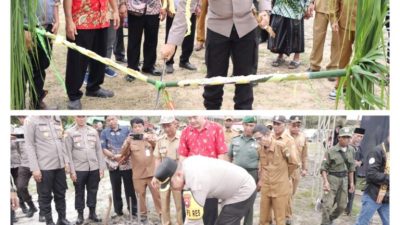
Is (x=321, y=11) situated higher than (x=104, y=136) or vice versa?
(x=321, y=11)

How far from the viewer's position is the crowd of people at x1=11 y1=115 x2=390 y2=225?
10.9 ft

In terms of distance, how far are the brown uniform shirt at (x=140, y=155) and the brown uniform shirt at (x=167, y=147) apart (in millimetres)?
41

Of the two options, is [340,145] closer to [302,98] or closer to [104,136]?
[302,98]

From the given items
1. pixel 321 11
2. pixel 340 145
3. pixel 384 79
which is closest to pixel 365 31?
pixel 384 79

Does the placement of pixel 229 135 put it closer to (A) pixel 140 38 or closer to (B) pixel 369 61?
(A) pixel 140 38

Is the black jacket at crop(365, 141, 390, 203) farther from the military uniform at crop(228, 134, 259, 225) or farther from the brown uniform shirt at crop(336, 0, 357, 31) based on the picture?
the military uniform at crop(228, 134, 259, 225)

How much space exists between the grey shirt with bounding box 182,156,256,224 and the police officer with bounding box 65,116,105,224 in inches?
28.2

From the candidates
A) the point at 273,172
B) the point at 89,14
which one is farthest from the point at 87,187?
the point at 273,172

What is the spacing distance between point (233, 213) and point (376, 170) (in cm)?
81

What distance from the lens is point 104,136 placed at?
3.78 metres

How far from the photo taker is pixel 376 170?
3.36m

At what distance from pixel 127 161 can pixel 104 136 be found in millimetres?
242

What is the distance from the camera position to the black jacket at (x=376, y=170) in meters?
3.32

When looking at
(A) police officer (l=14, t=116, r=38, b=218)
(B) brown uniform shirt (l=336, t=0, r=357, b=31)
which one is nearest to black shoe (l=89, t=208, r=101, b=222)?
(A) police officer (l=14, t=116, r=38, b=218)
